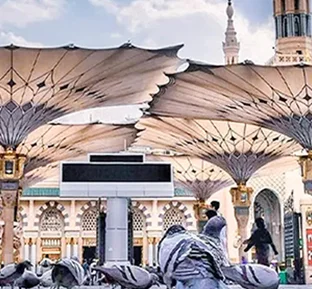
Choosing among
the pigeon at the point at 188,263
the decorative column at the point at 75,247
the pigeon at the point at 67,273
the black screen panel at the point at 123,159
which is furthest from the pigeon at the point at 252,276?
the decorative column at the point at 75,247

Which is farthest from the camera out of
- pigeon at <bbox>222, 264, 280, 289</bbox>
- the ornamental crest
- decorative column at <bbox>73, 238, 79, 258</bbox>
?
decorative column at <bbox>73, 238, 79, 258</bbox>

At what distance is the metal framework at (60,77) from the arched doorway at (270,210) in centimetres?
2462

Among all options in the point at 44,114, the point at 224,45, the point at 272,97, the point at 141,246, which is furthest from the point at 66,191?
the point at 224,45

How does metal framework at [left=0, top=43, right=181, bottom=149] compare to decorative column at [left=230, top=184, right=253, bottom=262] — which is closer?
metal framework at [left=0, top=43, right=181, bottom=149]

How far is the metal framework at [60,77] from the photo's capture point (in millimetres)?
20281

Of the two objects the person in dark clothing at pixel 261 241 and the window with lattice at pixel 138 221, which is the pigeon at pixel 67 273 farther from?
the window with lattice at pixel 138 221

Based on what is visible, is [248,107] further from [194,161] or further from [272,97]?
[194,161]

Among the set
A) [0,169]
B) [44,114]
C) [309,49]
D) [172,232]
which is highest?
[309,49]

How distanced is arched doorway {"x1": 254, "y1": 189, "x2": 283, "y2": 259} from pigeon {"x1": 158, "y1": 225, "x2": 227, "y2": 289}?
4275cm

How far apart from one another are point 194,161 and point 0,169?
608 inches

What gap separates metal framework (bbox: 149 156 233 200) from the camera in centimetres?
3681

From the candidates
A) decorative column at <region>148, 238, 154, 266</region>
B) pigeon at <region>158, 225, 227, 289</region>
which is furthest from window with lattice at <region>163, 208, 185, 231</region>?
pigeon at <region>158, 225, 227, 289</region>

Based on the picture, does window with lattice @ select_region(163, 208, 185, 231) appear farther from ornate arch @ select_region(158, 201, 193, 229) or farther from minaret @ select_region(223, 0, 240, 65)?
minaret @ select_region(223, 0, 240, 65)

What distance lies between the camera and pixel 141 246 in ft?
145
